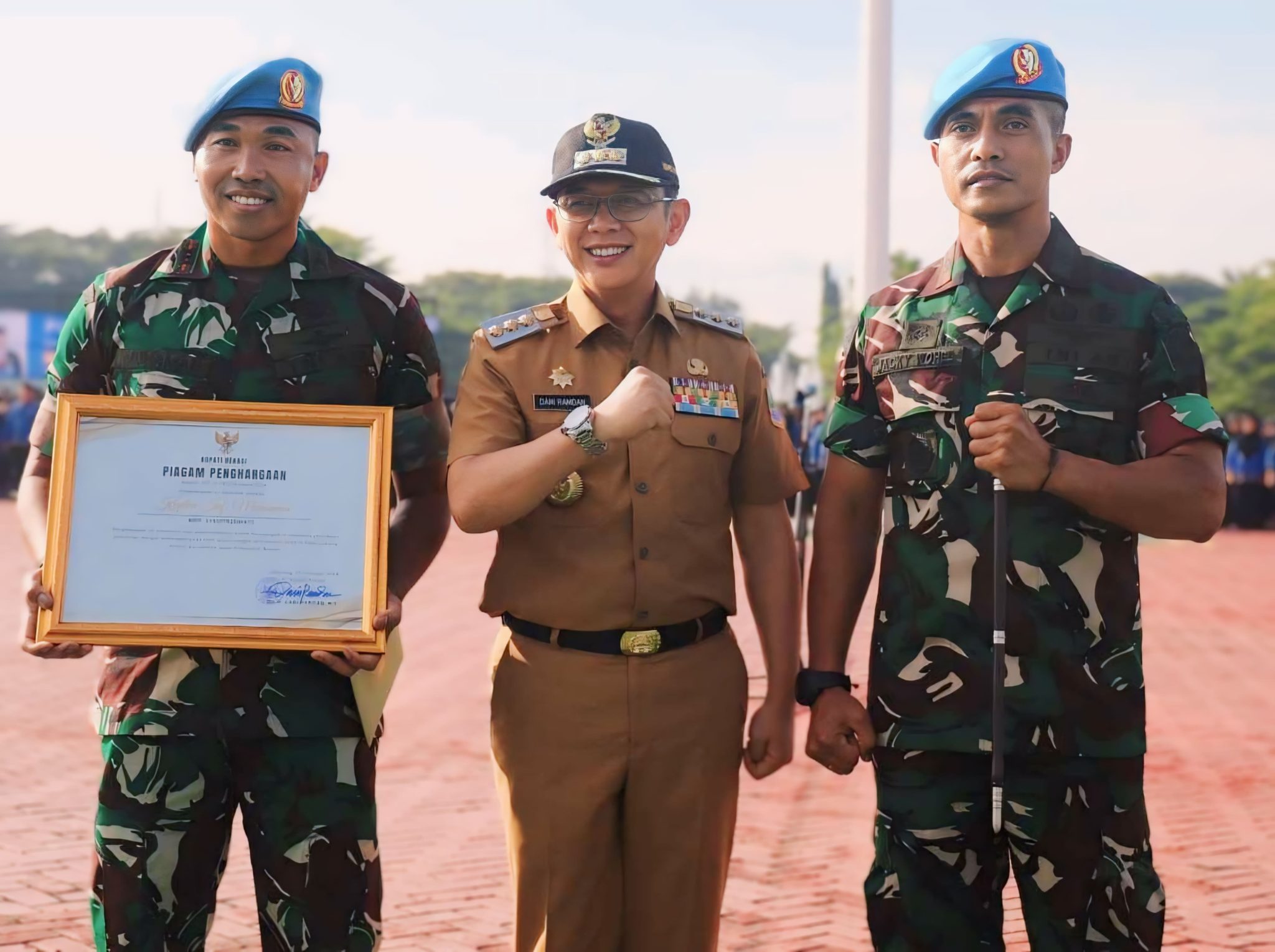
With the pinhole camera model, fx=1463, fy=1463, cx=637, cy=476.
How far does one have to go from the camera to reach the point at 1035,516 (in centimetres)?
305

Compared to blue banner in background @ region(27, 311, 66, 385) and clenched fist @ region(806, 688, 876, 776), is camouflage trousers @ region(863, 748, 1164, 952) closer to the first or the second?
clenched fist @ region(806, 688, 876, 776)

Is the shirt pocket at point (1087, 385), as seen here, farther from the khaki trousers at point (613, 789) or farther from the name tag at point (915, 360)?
the khaki trousers at point (613, 789)

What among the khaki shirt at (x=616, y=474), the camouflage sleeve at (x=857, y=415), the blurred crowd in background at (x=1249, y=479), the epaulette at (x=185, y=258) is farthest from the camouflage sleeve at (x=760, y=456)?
the blurred crowd in background at (x=1249, y=479)

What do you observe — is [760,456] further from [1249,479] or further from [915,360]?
[1249,479]

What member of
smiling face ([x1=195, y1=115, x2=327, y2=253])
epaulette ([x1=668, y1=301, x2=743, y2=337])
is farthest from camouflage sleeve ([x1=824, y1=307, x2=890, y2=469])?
smiling face ([x1=195, y1=115, x2=327, y2=253])

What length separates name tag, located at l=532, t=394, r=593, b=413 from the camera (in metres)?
3.24

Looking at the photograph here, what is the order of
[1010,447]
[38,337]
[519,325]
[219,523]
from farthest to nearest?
[38,337] → [519,325] → [219,523] → [1010,447]

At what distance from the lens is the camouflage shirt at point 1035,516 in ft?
9.96

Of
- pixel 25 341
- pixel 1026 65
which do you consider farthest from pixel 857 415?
pixel 25 341

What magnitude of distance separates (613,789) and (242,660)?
2.75ft

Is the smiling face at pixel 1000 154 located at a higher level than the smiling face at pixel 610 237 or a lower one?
higher

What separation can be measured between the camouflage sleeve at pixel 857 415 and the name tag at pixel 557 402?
1.90 feet

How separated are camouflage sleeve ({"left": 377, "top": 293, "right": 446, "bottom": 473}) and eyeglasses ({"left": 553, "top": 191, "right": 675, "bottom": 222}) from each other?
0.40 m

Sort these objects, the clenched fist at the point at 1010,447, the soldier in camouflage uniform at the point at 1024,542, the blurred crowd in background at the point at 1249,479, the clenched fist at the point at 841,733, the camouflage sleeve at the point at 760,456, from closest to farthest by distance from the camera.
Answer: the clenched fist at the point at 1010,447 → the soldier in camouflage uniform at the point at 1024,542 → the clenched fist at the point at 841,733 → the camouflage sleeve at the point at 760,456 → the blurred crowd in background at the point at 1249,479
